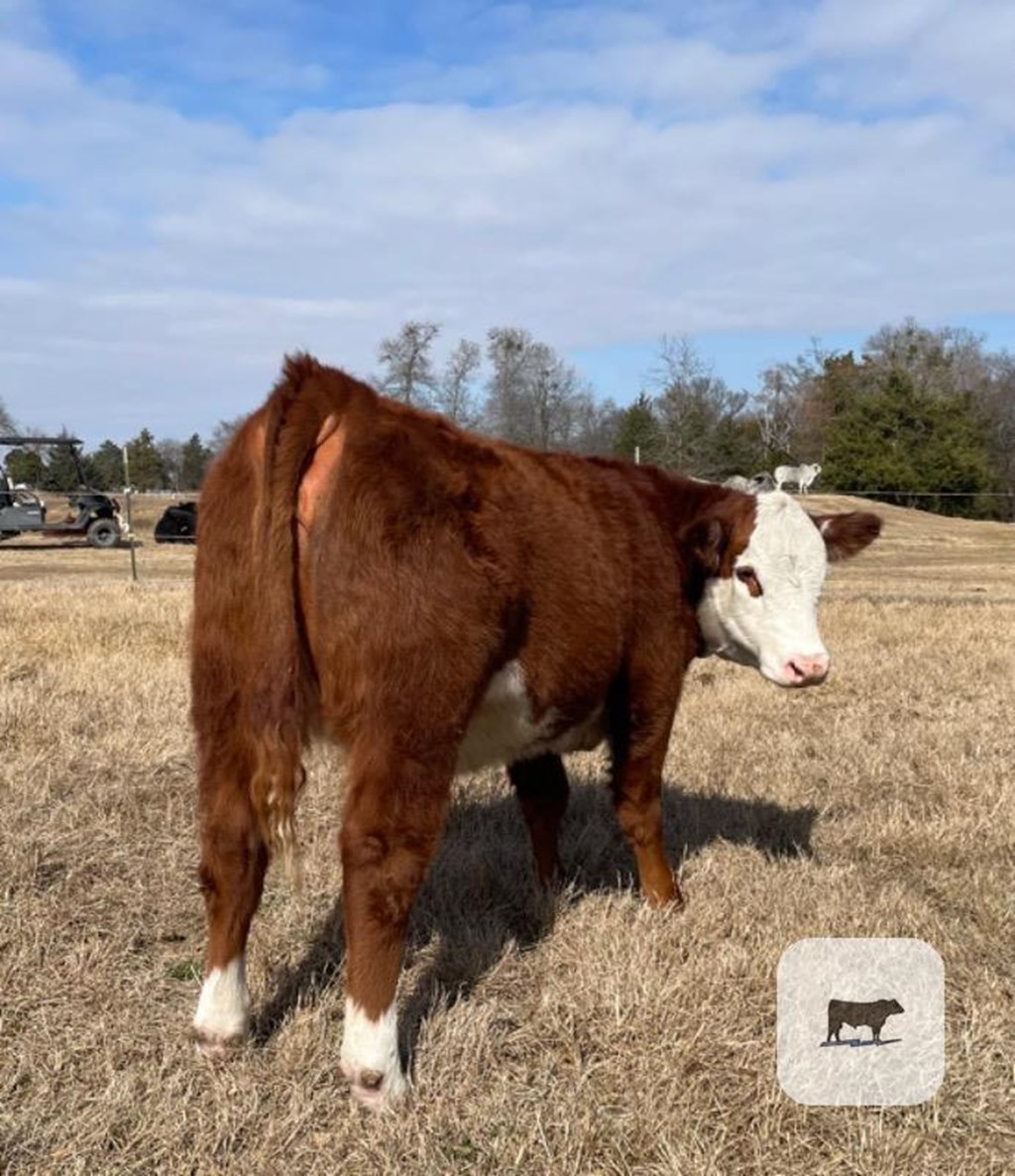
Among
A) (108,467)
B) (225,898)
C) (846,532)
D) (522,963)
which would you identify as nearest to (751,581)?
(846,532)

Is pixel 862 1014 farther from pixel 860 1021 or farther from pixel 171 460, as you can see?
pixel 171 460

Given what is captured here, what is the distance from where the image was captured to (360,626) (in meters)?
3.00

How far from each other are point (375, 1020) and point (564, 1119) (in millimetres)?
551

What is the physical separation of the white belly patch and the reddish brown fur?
60 mm

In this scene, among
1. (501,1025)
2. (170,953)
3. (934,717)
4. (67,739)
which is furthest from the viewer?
(934,717)

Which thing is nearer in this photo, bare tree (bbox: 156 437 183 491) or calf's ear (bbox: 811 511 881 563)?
calf's ear (bbox: 811 511 881 563)

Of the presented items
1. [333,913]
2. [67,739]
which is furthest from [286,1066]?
[67,739]

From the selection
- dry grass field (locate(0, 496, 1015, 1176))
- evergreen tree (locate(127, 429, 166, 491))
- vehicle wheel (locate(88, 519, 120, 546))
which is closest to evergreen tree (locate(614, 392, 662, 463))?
vehicle wheel (locate(88, 519, 120, 546))

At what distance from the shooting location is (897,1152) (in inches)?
110

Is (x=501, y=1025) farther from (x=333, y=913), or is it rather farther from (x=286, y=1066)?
(x=333, y=913)

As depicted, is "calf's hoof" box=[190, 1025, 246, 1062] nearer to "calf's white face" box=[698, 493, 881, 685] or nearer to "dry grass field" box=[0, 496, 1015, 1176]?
"dry grass field" box=[0, 496, 1015, 1176]

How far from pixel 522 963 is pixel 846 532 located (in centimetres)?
232

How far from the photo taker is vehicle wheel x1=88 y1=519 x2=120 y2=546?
91.2 ft

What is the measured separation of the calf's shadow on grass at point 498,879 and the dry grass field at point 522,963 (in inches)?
0.6
